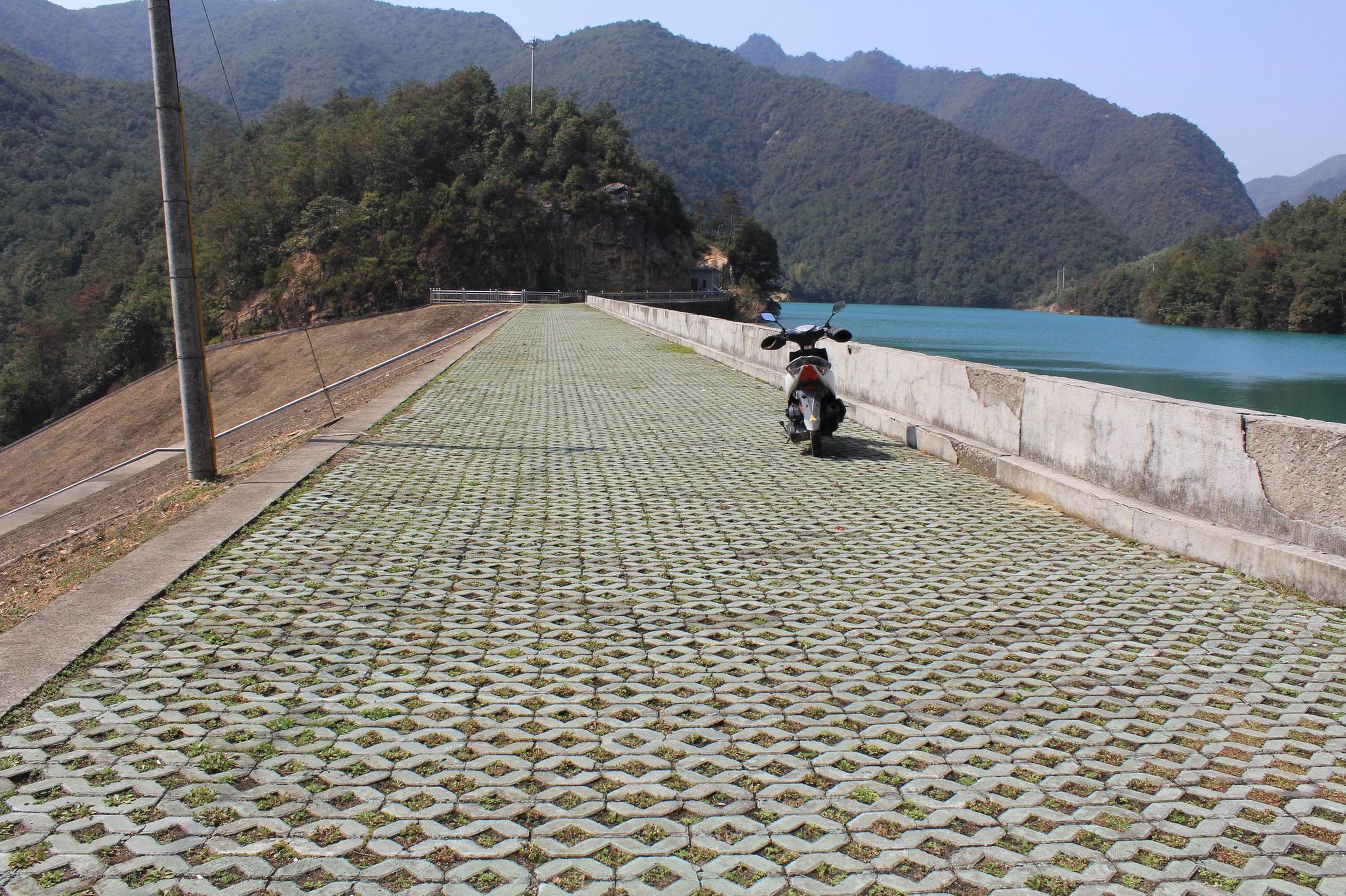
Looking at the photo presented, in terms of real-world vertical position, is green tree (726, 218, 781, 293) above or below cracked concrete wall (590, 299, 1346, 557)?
above

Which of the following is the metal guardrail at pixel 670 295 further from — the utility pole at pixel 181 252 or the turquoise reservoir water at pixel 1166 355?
the utility pole at pixel 181 252

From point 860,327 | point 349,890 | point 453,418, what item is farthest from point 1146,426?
point 860,327

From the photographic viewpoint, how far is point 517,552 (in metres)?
6.06

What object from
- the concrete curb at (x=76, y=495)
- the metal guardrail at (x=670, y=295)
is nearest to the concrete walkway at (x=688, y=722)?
the concrete curb at (x=76, y=495)

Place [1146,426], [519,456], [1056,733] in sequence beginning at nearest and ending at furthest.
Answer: [1056,733]
[1146,426]
[519,456]

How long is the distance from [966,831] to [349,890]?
68.9 inches

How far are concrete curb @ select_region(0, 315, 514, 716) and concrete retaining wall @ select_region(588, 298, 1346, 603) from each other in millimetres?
5696

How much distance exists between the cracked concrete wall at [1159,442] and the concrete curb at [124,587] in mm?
5862

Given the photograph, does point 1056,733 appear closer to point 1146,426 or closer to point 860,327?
point 1146,426

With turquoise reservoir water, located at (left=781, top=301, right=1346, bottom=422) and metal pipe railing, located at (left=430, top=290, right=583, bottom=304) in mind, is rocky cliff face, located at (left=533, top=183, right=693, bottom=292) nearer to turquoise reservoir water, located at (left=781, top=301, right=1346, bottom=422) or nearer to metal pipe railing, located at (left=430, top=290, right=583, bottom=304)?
metal pipe railing, located at (left=430, top=290, right=583, bottom=304)

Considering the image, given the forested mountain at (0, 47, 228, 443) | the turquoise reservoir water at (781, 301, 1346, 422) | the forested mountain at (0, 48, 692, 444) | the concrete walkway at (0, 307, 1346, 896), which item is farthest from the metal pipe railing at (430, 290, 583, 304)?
the concrete walkway at (0, 307, 1346, 896)

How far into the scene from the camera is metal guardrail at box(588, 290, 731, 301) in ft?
228

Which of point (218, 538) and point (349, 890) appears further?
point (218, 538)

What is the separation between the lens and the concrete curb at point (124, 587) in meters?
4.09
